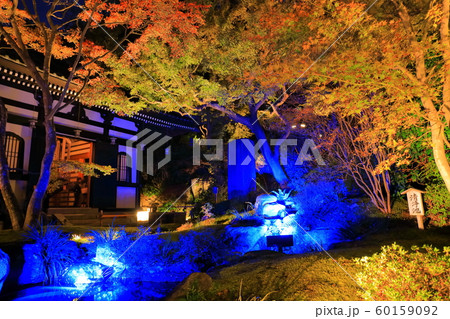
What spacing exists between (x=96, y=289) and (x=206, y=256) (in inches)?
129

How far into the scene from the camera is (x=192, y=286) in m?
4.48

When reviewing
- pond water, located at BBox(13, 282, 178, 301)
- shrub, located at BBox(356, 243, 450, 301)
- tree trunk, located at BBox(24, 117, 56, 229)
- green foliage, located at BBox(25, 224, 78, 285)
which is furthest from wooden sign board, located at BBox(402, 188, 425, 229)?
tree trunk, located at BBox(24, 117, 56, 229)

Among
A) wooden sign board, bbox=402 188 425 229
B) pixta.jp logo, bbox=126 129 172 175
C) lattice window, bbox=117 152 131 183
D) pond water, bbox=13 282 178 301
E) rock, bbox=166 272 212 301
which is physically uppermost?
pixta.jp logo, bbox=126 129 172 175

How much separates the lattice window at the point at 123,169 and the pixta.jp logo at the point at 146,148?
0.22 meters

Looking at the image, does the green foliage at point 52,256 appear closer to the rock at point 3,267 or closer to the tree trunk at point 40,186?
the rock at point 3,267

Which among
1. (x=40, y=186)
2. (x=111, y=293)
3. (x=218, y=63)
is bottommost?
(x=111, y=293)

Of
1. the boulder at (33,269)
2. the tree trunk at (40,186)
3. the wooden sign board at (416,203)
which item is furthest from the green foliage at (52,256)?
the wooden sign board at (416,203)

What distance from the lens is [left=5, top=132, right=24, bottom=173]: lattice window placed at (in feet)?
39.2

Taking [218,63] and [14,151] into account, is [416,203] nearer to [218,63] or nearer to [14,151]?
[218,63]

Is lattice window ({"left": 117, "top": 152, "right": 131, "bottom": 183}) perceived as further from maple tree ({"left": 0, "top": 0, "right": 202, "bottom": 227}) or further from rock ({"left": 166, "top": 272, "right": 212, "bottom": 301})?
rock ({"left": 166, "top": 272, "right": 212, "bottom": 301})

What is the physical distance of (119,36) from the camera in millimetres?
14430

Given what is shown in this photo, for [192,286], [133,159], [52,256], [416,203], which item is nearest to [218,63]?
[416,203]

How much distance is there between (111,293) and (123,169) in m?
11.4

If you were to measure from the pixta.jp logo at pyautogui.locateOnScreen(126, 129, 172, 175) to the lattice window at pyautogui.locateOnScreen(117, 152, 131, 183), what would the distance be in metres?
0.22
